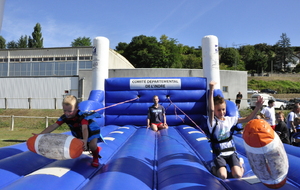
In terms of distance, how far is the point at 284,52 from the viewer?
177 ft

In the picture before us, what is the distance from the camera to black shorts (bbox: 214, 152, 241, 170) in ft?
7.18

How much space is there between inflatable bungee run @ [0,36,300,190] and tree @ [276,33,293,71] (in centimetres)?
5599

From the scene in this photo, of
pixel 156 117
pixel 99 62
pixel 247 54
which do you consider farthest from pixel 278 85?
pixel 99 62

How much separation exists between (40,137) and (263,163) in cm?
184

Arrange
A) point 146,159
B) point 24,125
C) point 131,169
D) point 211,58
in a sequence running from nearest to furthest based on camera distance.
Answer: point 131,169 < point 146,159 < point 211,58 < point 24,125

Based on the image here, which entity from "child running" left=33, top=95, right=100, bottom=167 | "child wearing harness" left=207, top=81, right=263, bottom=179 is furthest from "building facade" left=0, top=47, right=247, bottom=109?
"child wearing harness" left=207, top=81, right=263, bottom=179

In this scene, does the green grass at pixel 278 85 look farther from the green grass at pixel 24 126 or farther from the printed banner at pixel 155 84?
the printed banner at pixel 155 84

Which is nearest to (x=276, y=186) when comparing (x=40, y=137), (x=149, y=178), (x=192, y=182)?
(x=192, y=182)

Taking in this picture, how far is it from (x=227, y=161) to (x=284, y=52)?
60.3 meters

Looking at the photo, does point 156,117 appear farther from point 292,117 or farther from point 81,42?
point 81,42

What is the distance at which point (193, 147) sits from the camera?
10.7 ft

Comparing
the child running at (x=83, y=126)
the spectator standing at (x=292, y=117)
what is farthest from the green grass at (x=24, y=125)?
the spectator standing at (x=292, y=117)

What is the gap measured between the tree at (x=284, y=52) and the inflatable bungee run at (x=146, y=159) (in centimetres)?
5599

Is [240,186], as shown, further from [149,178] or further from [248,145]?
[149,178]
